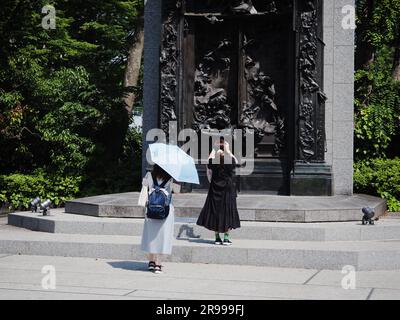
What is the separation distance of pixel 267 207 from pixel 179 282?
14.7 feet

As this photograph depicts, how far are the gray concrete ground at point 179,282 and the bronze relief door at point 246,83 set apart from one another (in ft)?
21.1

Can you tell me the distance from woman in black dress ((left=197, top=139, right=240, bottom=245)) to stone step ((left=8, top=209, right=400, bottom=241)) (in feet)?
2.49

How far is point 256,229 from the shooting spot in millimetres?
13078

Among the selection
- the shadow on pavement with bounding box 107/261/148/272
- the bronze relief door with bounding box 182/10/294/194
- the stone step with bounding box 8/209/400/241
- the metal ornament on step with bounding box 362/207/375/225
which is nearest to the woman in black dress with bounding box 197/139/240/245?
the stone step with bounding box 8/209/400/241

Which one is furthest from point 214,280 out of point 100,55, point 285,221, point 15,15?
point 100,55

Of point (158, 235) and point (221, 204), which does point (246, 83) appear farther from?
point (158, 235)

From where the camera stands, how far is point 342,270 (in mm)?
11297

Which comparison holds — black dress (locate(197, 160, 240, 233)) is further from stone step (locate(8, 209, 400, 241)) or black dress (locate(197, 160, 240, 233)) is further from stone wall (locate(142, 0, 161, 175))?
stone wall (locate(142, 0, 161, 175))

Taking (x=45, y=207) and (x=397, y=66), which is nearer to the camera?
(x=45, y=207)

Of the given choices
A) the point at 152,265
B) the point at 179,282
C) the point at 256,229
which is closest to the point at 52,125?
the point at 256,229

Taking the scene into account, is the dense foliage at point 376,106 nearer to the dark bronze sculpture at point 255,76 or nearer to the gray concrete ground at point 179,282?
the dark bronze sculpture at point 255,76

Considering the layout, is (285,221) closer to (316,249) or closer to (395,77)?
(316,249)

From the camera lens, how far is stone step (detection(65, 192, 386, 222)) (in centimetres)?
1383

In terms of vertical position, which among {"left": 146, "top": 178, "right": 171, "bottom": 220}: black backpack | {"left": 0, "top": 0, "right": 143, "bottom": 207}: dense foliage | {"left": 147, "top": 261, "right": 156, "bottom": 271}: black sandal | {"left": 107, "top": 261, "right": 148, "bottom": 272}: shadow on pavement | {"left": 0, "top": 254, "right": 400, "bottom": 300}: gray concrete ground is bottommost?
{"left": 107, "top": 261, "right": 148, "bottom": 272}: shadow on pavement
